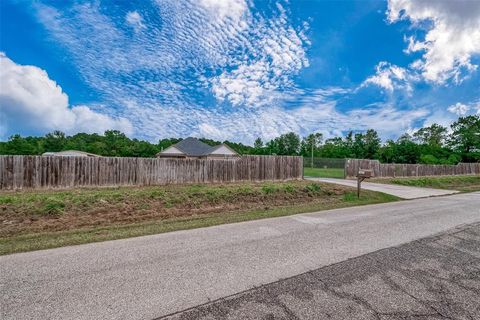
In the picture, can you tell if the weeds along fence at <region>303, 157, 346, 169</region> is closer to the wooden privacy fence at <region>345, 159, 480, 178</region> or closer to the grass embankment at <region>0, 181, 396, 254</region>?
the wooden privacy fence at <region>345, 159, 480, 178</region>

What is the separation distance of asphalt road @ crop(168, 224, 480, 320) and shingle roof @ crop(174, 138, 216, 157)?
32575 mm

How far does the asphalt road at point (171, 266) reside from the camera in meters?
2.46

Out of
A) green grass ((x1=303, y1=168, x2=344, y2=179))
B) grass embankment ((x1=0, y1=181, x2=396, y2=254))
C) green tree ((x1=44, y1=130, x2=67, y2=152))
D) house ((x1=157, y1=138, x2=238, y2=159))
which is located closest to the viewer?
grass embankment ((x1=0, y1=181, x2=396, y2=254))

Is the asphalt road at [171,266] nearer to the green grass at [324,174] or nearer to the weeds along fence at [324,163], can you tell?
the green grass at [324,174]

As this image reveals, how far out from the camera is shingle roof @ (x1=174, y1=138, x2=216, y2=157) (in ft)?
117

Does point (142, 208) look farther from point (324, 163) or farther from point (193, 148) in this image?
point (324, 163)

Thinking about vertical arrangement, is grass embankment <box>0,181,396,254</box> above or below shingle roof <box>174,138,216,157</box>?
below

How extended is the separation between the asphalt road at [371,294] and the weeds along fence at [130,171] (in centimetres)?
1247

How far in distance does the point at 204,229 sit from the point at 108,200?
5114 millimetres

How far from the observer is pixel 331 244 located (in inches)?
176

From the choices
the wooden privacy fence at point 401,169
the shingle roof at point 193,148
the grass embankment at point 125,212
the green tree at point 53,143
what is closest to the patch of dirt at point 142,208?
the grass embankment at point 125,212

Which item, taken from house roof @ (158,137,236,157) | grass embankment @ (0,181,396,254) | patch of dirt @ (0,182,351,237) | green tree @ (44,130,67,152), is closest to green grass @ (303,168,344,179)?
house roof @ (158,137,236,157)

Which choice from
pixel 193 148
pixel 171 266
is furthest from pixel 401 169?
pixel 171 266

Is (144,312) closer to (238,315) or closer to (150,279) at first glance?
(150,279)
